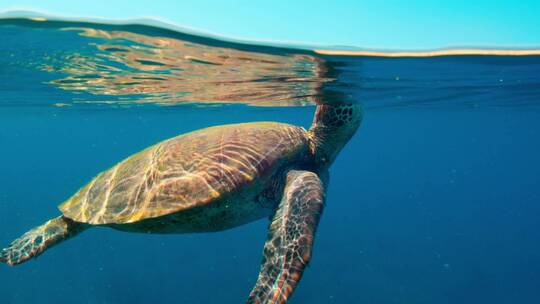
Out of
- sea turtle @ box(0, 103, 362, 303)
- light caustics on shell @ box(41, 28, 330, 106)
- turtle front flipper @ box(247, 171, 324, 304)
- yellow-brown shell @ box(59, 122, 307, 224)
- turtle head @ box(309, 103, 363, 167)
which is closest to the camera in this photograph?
turtle front flipper @ box(247, 171, 324, 304)

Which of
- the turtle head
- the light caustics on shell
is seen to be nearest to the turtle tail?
the light caustics on shell

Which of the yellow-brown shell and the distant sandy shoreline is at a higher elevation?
the distant sandy shoreline

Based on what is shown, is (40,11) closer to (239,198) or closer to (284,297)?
(239,198)

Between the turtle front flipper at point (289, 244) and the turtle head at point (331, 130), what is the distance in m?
2.25

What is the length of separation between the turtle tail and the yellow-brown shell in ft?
1.56

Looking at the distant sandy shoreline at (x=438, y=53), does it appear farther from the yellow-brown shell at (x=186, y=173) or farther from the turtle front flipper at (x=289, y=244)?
the turtle front flipper at (x=289, y=244)

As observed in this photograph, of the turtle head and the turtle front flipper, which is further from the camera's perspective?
the turtle head

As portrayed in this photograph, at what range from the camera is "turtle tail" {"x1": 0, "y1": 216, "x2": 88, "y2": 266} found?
6422 millimetres

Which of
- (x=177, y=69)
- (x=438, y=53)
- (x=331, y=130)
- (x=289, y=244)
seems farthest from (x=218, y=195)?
(x=438, y=53)

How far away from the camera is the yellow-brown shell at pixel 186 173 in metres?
5.38

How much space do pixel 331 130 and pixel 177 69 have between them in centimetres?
573

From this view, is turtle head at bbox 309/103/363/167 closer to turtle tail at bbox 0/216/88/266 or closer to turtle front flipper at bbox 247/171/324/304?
turtle front flipper at bbox 247/171/324/304

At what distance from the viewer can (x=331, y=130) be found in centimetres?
752

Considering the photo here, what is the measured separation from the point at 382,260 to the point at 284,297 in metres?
21.2
